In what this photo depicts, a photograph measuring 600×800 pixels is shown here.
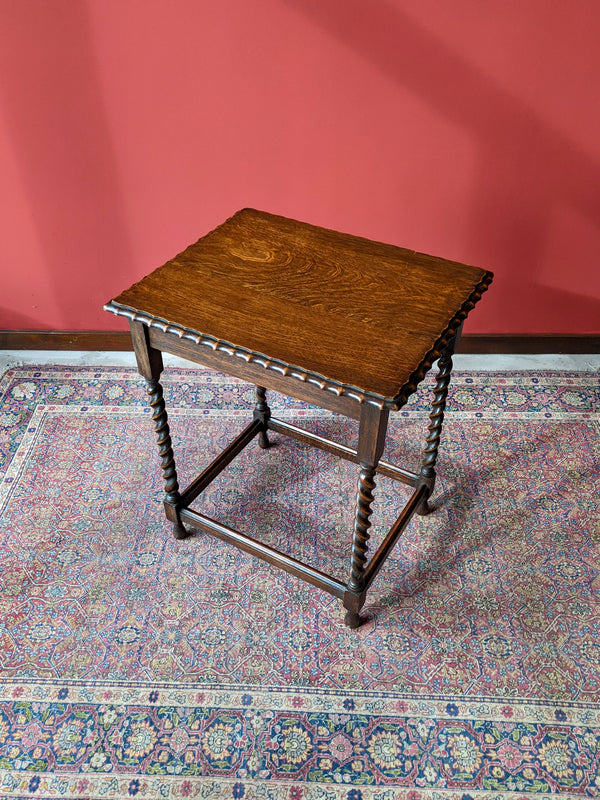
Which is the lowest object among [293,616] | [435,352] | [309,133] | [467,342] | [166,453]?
[293,616]

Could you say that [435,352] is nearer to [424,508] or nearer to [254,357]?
[254,357]

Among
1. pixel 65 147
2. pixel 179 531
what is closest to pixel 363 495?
pixel 179 531

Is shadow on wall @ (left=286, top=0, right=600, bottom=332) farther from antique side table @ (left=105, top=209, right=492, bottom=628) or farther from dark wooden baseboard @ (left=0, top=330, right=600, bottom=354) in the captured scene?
antique side table @ (left=105, top=209, right=492, bottom=628)

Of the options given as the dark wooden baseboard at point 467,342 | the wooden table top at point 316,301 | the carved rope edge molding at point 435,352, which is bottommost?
the dark wooden baseboard at point 467,342

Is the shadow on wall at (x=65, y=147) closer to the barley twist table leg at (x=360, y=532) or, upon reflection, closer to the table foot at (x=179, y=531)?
the table foot at (x=179, y=531)

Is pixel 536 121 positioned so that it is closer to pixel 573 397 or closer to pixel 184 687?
pixel 573 397

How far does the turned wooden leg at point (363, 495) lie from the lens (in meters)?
1.65

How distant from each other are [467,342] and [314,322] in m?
1.60

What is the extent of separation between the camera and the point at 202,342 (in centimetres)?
172

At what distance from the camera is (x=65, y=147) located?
2.72m

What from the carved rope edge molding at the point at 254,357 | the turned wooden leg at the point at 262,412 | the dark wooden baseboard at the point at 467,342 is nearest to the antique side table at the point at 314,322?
the carved rope edge molding at the point at 254,357

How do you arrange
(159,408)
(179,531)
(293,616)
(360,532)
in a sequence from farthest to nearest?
(179,531) < (293,616) < (159,408) < (360,532)

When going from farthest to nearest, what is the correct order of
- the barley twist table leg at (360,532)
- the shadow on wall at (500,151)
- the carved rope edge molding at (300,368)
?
the shadow on wall at (500,151)
the barley twist table leg at (360,532)
the carved rope edge molding at (300,368)

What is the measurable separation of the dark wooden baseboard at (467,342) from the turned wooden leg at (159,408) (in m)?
1.17
